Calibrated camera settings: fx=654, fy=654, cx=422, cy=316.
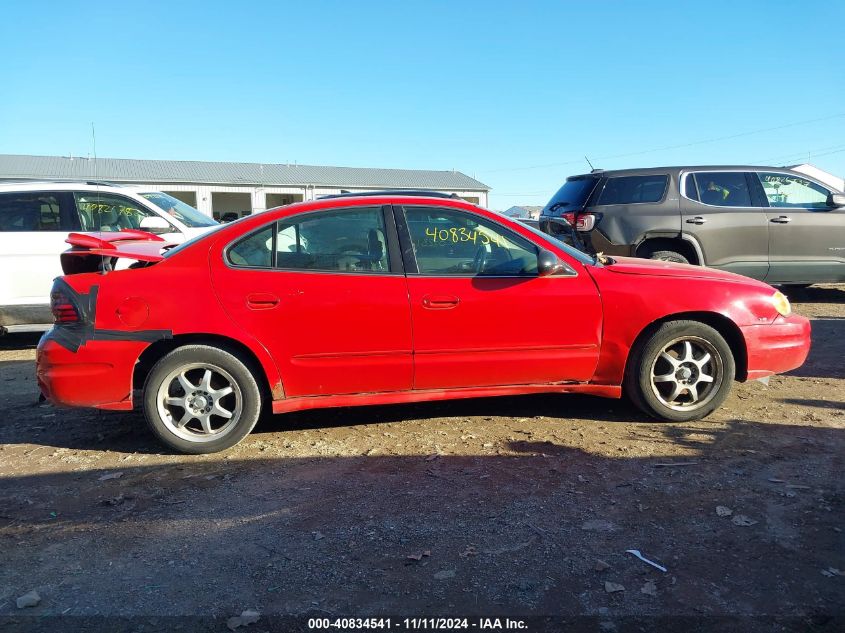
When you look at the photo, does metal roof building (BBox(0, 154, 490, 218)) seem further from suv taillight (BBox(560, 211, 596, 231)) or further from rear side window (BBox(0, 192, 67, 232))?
suv taillight (BBox(560, 211, 596, 231))

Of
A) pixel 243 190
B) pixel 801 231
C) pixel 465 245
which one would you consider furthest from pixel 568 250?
pixel 243 190

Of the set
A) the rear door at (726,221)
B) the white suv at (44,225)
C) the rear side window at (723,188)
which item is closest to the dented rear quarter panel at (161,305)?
the white suv at (44,225)

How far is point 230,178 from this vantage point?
36625mm

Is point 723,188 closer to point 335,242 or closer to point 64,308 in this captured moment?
point 335,242

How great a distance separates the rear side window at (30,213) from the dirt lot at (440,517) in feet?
10.3

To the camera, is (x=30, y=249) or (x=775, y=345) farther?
(x=30, y=249)

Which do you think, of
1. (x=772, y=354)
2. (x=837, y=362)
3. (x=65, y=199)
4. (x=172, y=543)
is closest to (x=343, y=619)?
(x=172, y=543)

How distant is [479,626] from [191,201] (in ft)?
123

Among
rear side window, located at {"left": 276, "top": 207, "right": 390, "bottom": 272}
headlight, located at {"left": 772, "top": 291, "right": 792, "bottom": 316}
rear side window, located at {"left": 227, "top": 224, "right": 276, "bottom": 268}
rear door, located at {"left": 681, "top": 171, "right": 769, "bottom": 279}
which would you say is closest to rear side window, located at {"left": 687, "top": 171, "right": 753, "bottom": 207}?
rear door, located at {"left": 681, "top": 171, "right": 769, "bottom": 279}

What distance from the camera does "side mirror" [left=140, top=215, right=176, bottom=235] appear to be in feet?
24.2

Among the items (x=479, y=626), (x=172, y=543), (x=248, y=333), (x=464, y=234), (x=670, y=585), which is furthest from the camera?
(x=464, y=234)

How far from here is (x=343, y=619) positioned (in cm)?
247

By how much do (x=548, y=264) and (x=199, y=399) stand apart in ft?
7.82

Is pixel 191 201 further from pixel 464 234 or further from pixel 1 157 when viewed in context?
pixel 464 234
